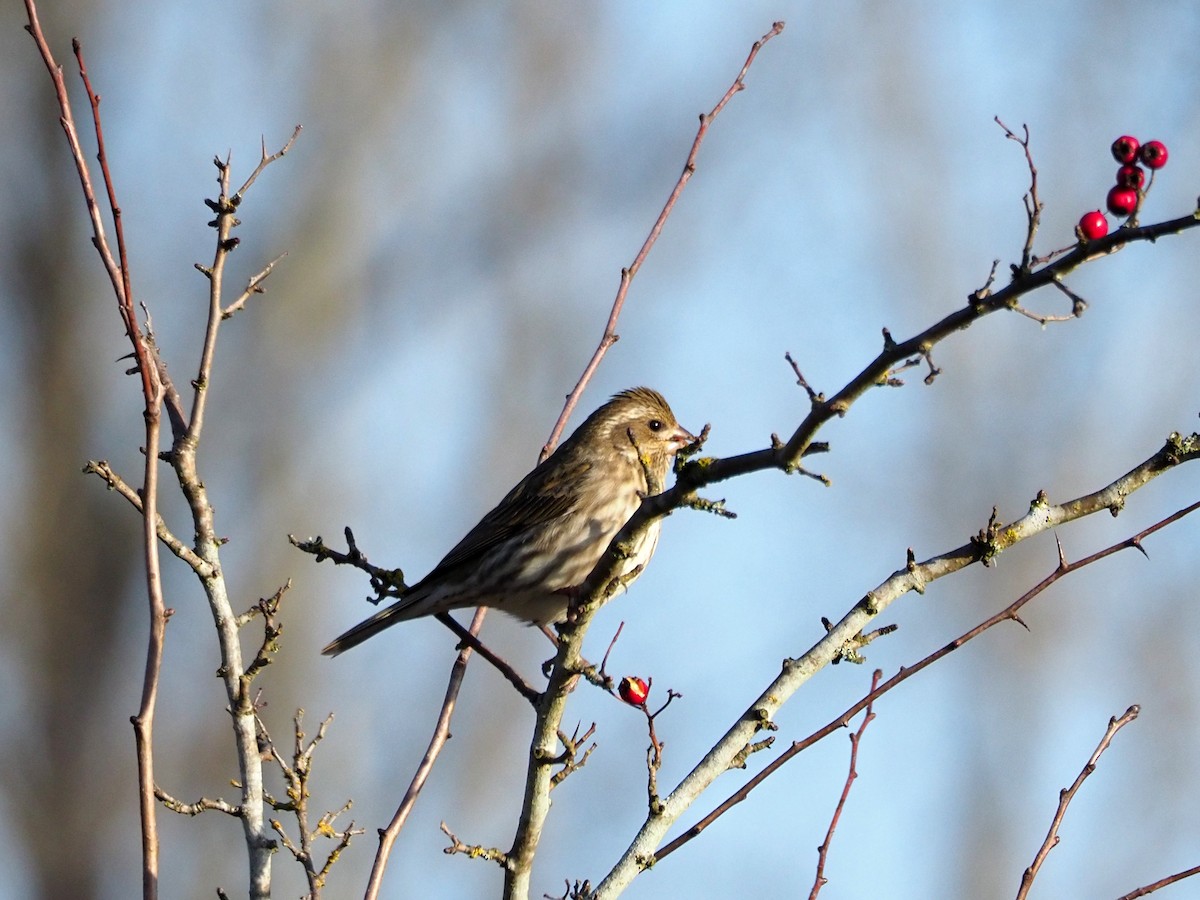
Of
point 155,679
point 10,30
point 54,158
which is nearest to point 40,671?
point 54,158

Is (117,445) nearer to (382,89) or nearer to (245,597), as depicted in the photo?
(245,597)

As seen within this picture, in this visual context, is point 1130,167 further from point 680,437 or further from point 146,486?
point 680,437

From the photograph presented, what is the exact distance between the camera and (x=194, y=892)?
13344 millimetres

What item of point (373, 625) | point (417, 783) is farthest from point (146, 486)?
point (373, 625)

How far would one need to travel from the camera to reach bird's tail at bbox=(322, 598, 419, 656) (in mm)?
7145

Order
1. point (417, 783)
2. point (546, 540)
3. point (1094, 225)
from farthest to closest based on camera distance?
point (546, 540), point (417, 783), point (1094, 225)

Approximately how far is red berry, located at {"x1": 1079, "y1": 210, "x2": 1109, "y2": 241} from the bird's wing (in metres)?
4.28

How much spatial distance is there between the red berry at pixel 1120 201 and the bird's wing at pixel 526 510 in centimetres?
413

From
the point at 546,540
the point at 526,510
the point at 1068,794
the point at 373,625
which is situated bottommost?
the point at 1068,794

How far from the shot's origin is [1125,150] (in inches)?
154

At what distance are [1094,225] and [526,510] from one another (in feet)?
15.2

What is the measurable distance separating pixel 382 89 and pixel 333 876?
320 inches

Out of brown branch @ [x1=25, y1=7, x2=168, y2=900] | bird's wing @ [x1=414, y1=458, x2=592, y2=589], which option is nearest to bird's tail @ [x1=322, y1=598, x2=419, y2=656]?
bird's wing @ [x1=414, y1=458, x2=592, y2=589]

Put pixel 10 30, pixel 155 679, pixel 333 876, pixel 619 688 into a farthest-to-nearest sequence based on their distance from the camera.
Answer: pixel 10 30 → pixel 333 876 → pixel 619 688 → pixel 155 679
